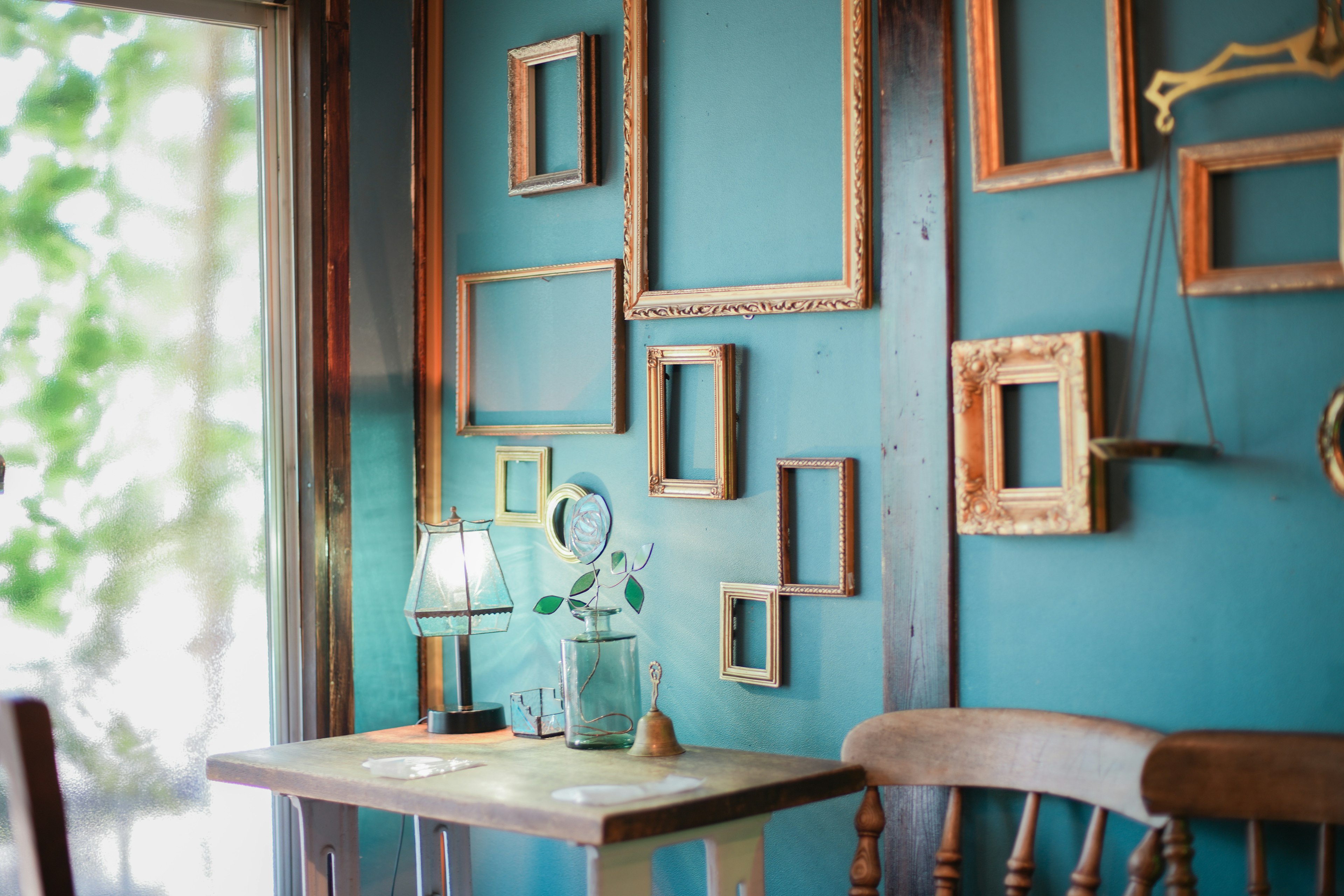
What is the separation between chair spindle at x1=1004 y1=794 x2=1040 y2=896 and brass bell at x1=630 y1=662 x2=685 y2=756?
2.09ft

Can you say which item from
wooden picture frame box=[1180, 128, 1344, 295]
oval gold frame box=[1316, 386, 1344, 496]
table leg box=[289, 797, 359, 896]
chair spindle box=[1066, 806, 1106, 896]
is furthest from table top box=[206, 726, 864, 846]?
wooden picture frame box=[1180, 128, 1344, 295]

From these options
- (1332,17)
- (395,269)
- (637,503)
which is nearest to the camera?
(1332,17)

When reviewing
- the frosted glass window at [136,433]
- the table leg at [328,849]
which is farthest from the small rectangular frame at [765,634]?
the frosted glass window at [136,433]

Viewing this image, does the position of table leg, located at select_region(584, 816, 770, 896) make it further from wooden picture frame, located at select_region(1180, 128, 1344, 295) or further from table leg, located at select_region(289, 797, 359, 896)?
wooden picture frame, located at select_region(1180, 128, 1344, 295)

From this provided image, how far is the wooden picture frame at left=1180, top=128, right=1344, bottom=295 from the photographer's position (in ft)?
6.17

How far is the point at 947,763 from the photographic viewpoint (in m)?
2.20

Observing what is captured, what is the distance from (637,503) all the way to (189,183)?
4.01 ft

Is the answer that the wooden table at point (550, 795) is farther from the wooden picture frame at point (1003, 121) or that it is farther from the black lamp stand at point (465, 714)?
the wooden picture frame at point (1003, 121)

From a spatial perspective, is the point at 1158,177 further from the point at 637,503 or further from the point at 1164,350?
the point at 637,503

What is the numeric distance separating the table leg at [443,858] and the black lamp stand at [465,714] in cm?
25

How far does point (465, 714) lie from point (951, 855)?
105cm

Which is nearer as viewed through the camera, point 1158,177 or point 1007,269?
point 1158,177

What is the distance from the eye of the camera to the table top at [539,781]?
6.48 ft

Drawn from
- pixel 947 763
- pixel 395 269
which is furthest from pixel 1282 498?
pixel 395 269
